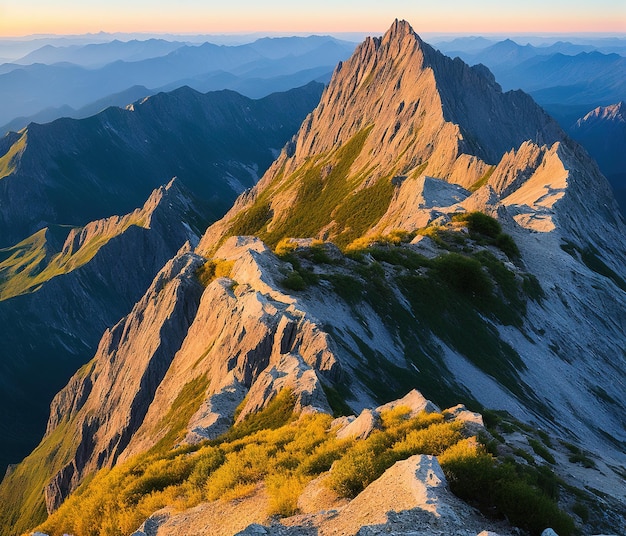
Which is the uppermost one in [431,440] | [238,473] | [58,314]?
[431,440]

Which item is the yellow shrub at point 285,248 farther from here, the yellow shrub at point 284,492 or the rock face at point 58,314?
the rock face at point 58,314

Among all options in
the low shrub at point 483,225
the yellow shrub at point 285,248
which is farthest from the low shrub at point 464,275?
the low shrub at point 483,225

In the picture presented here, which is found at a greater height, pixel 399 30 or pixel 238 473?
pixel 399 30

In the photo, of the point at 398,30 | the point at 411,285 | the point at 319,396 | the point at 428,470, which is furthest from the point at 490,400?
the point at 398,30

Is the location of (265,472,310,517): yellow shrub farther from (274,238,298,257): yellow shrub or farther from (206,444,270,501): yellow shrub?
(274,238,298,257): yellow shrub

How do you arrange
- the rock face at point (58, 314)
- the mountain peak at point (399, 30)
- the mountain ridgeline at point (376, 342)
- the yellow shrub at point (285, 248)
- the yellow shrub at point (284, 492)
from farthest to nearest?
the mountain peak at point (399, 30)
the rock face at point (58, 314)
the yellow shrub at point (285, 248)
the mountain ridgeline at point (376, 342)
the yellow shrub at point (284, 492)

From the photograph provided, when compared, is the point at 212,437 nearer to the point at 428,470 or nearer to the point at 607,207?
the point at 428,470

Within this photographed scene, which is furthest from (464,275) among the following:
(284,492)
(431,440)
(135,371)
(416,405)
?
(135,371)

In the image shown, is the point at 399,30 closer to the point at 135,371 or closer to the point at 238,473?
the point at 135,371

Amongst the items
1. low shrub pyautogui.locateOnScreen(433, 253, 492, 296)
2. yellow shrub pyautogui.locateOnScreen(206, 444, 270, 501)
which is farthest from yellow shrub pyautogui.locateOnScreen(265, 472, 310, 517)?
low shrub pyautogui.locateOnScreen(433, 253, 492, 296)

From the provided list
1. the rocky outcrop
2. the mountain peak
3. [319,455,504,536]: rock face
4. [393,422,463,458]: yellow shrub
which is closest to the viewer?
[319,455,504,536]: rock face

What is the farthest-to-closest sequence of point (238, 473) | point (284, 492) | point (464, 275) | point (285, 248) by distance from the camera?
point (285, 248), point (464, 275), point (238, 473), point (284, 492)
